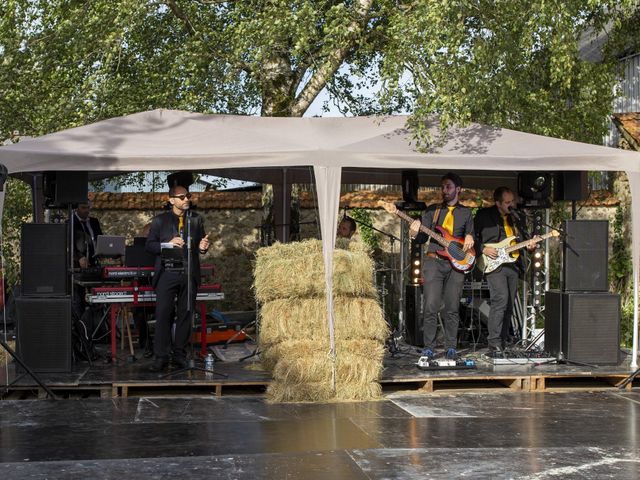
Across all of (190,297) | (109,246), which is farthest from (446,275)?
(109,246)

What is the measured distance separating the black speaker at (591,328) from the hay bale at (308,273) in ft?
7.46

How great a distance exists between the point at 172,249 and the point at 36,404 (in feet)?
6.25

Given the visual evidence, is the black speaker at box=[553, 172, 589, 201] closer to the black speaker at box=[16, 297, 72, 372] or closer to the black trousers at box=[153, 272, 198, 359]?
the black trousers at box=[153, 272, 198, 359]

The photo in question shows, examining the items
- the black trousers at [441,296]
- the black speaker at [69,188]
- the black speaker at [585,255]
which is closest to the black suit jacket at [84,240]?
the black speaker at [69,188]

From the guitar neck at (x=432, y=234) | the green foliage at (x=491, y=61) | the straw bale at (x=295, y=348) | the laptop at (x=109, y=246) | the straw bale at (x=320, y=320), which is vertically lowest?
the straw bale at (x=295, y=348)

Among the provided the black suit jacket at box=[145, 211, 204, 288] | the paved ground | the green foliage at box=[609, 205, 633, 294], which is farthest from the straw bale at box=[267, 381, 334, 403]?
the green foliage at box=[609, 205, 633, 294]

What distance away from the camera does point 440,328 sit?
12.8m

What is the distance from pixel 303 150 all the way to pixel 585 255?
329cm

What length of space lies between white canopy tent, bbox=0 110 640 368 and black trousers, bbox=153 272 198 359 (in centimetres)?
110

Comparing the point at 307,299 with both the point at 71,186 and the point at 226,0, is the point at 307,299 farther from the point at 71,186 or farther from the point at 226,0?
the point at 226,0

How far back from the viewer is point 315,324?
954cm

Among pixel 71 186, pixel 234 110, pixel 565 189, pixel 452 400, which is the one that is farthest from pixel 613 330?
pixel 234 110

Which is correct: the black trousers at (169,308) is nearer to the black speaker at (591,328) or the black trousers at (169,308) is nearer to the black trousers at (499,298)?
the black trousers at (499,298)

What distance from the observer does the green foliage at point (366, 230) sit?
52.3ft
